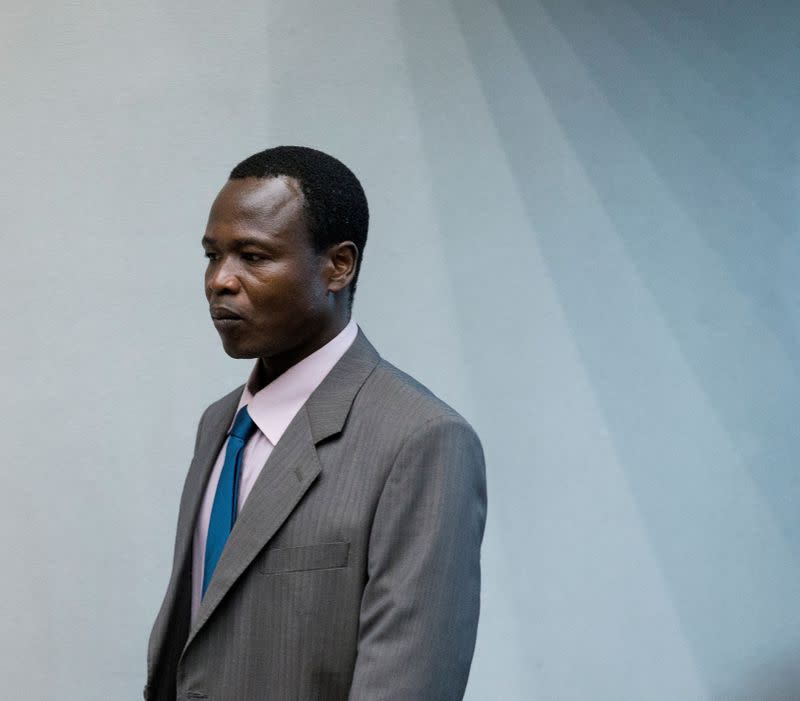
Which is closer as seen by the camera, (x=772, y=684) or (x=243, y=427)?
(x=243, y=427)

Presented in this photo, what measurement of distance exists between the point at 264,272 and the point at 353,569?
340mm

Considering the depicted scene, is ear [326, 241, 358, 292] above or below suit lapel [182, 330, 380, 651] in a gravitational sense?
above

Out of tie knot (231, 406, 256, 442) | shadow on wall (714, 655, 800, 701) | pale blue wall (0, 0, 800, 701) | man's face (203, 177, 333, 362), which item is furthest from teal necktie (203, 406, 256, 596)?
shadow on wall (714, 655, 800, 701)

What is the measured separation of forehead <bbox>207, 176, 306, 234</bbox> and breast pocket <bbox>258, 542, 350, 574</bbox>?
351mm

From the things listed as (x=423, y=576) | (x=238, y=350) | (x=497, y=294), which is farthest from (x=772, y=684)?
(x=238, y=350)

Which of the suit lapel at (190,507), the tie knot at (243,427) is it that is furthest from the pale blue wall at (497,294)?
the tie knot at (243,427)

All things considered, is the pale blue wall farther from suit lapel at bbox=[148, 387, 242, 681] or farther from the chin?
the chin

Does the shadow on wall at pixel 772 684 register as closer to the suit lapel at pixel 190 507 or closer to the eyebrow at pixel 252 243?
the suit lapel at pixel 190 507

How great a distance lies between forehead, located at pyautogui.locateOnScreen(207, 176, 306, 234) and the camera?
49.6 inches

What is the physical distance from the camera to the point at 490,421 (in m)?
2.24

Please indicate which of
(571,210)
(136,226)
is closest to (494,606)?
(571,210)

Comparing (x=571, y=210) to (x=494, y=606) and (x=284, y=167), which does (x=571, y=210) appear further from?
(x=284, y=167)

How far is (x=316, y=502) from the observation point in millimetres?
1203

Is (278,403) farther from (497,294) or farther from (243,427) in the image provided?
(497,294)
